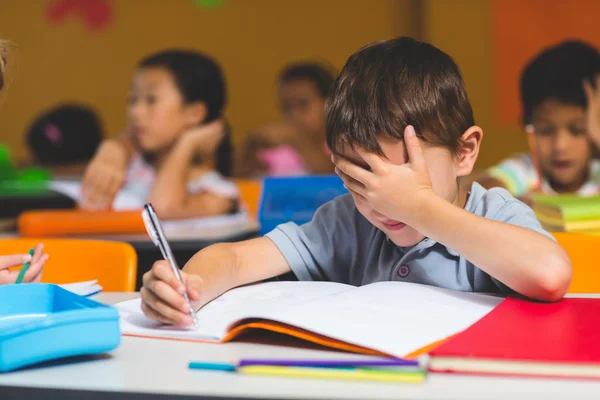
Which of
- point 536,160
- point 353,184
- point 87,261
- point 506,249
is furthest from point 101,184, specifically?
point 506,249

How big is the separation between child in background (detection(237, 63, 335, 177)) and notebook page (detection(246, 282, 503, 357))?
3145mm

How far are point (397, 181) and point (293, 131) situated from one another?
10.9ft

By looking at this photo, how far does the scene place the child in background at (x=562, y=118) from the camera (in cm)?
237

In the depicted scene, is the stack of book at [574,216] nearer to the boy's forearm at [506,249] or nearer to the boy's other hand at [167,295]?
the boy's forearm at [506,249]

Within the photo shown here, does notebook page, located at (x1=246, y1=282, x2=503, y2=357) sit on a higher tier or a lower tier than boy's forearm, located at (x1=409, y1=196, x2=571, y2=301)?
lower

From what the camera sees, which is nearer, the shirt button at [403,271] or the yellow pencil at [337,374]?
the yellow pencil at [337,374]

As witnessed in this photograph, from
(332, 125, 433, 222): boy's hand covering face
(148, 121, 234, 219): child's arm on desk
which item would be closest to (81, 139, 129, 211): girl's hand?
(148, 121, 234, 219): child's arm on desk

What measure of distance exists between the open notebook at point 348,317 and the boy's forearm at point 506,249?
0.14 feet

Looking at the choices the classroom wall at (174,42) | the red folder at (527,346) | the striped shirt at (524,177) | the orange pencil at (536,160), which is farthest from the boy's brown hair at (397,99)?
the classroom wall at (174,42)

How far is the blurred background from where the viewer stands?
471 centimetres

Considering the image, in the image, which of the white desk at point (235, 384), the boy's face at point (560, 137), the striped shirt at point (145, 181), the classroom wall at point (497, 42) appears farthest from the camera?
the classroom wall at point (497, 42)

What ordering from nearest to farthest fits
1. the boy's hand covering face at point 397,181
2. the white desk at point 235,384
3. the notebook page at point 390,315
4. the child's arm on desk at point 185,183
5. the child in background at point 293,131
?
the white desk at point 235,384 → the notebook page at point 390,315 → the boy's hand covering face at point 397,181 → the child's arm on desk at point 185,183 → the child in background at point 293,131

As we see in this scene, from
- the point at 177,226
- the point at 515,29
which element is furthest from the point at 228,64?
the point at 177,226

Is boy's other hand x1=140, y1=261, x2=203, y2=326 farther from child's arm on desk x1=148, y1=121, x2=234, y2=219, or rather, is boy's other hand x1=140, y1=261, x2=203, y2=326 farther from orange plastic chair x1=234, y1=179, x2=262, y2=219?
orange plastic chair x1=234, y1=179, x2=262, y2=219
